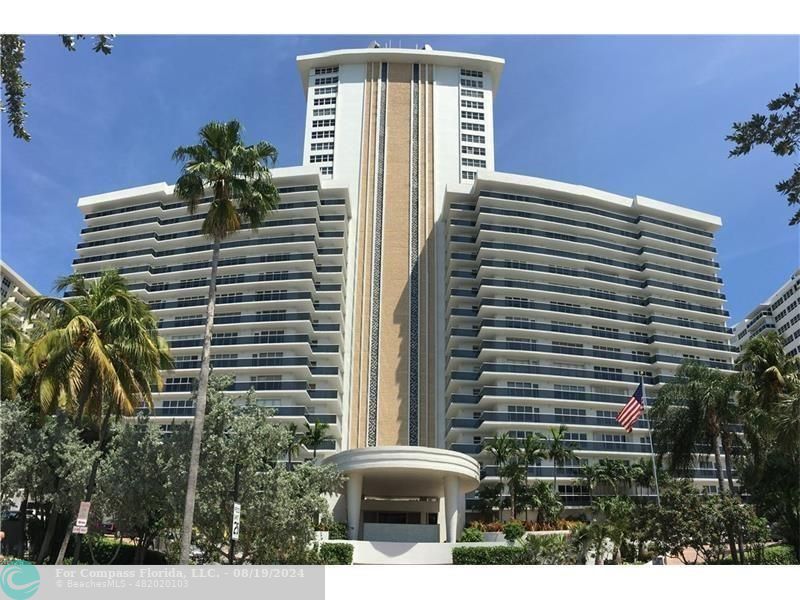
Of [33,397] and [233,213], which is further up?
[233,213]

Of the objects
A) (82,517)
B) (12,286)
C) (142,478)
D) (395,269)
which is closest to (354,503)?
(142,478)

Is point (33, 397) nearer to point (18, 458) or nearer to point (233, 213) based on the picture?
point (18, 458)

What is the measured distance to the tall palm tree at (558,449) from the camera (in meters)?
62.2

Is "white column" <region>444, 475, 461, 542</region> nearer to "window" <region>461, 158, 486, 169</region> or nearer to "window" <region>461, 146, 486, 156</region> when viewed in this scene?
"window" <region>461, 158, 486, 169</region>

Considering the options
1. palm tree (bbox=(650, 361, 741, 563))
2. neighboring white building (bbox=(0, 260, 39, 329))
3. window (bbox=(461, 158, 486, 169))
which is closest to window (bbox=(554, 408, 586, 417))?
palm tree (bbox=(650, 361, 741, 563))

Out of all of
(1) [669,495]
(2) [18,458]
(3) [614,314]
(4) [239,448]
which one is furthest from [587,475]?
(2) [18,458]

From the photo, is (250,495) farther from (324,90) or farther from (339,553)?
(324,90)

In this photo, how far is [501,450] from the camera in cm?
6125

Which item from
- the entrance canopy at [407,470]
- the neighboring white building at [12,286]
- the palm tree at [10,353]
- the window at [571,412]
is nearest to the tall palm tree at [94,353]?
the palm tree at [10,353]

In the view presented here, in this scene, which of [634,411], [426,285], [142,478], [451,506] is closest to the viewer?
[142,478]

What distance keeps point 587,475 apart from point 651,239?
3246 centimetres

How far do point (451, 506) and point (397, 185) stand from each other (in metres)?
44.3

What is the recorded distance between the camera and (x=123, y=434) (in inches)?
1152

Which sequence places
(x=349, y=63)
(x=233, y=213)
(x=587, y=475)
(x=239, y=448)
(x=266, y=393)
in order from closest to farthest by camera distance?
1. (x=239, y=448)
2. (x=233, y=213)
3. (x=587, y=475)
4. (x=266, y=393)
5. (x=349, y=63)
